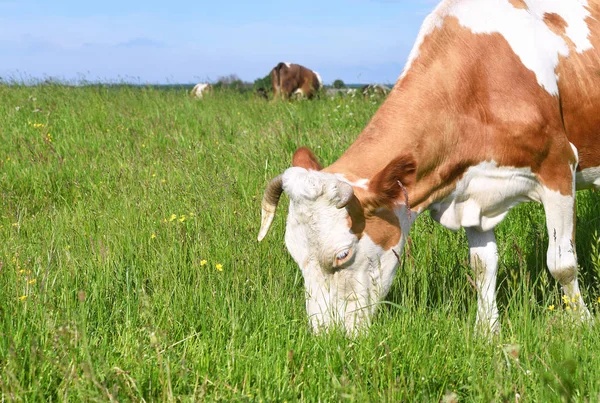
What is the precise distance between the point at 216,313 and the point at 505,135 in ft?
6.02

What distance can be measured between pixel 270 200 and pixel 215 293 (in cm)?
55

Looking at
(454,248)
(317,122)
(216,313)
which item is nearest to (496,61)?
(454,248)

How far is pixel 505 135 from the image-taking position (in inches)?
150

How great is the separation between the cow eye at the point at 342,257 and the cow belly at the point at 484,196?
30.8 inches

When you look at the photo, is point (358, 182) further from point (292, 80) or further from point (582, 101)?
point (292, 80)

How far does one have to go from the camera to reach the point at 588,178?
14.6ft

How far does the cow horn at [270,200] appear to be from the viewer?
3.52 m

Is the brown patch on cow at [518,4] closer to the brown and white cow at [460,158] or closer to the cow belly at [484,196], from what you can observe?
the brown and white cow at [460,158]

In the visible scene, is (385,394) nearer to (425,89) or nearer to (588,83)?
(425,89)

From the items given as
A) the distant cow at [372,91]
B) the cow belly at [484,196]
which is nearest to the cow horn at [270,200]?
the cow belly at [484,196]

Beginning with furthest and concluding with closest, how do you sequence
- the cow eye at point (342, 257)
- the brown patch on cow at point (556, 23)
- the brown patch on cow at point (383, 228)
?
the brown patch on cow at point (556, 23) → the brown patch on cow at point (383, 228) → the cow eye at point (342, 257)

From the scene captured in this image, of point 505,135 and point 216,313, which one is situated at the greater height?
point 505,135

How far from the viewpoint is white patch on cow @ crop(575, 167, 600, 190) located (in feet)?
14.4

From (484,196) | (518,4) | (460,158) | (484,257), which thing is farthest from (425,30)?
(484,257)
